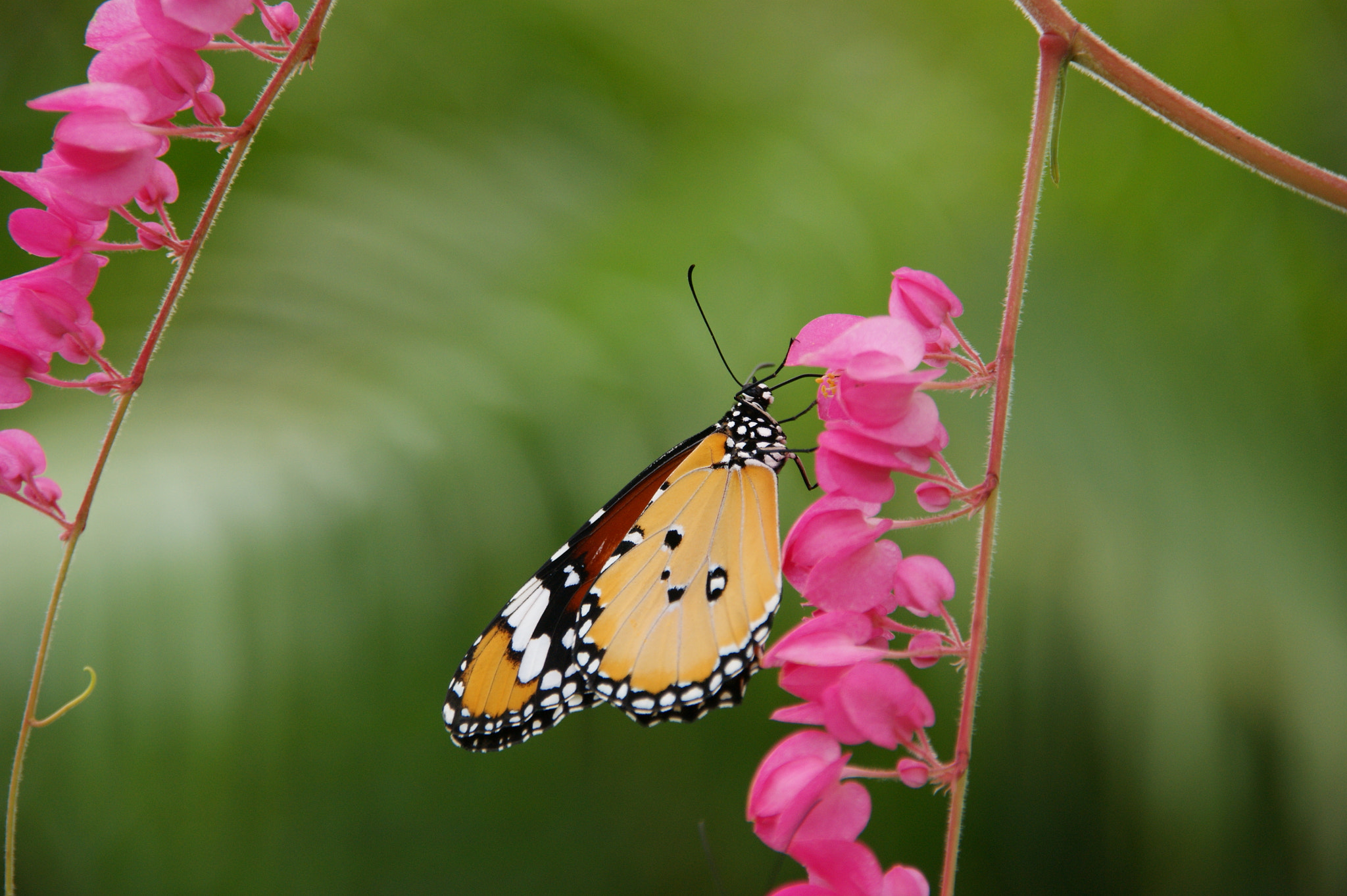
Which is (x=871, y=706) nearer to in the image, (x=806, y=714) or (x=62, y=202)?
(x=806, y=714)

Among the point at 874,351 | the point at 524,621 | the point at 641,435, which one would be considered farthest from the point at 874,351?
the point at 641,435

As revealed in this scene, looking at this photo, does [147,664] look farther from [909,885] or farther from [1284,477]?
Result: [1284,477]

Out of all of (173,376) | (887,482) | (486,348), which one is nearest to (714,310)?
(486,348)

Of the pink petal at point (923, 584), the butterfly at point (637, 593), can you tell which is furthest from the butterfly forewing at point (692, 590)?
the pink petal at point (923, 584)

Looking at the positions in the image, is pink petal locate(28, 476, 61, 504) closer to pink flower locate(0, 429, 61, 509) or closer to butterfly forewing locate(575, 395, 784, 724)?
pink flower locate(0, 429, 61, 509)

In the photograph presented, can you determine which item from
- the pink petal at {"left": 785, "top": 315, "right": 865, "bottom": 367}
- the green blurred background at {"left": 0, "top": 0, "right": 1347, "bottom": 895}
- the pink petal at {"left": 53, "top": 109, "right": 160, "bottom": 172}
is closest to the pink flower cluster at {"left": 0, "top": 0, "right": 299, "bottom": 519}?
the pink petal at {"left": 53, "top": 109, "right": 160, "bottom": 172}

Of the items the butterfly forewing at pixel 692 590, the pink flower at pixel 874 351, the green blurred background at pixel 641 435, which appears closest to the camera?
the pink flower at pixel 874 351

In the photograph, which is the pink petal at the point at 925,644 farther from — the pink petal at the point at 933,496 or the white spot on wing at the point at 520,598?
the white spot on wing at the point at 520,598
